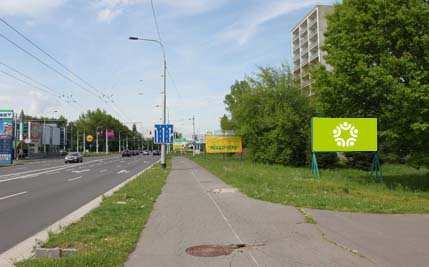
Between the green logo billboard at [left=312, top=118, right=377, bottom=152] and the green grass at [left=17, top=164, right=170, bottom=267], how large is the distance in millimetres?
12546

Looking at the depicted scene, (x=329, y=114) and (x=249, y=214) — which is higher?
(x=329, y=114)

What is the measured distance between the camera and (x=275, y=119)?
142 ft

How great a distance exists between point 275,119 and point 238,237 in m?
34.2

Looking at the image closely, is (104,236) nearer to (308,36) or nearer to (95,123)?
(308,36)

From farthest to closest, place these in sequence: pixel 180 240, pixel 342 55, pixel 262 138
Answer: pixel 262 138 → pixel 342 55 → pixel 180 240

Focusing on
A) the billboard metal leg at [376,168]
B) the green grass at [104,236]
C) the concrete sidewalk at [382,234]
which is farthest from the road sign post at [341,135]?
the concrete sidewalk at [382,234]

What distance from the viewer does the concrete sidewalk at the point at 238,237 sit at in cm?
761

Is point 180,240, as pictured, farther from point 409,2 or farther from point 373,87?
point 409,2

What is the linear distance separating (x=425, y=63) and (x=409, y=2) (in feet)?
8.97

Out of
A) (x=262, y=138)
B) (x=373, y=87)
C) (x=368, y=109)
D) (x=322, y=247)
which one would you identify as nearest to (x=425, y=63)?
(x=373, y=87)

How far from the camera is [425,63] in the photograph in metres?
21.9

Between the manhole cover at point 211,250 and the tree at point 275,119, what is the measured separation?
34370 mm

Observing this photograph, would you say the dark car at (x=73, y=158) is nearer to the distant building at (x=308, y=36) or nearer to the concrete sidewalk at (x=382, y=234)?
the concrete sidewalk at (x=382, y=234)

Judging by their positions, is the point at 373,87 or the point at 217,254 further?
the point at 373,87
